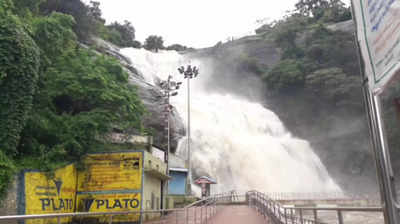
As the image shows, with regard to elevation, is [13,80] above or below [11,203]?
above

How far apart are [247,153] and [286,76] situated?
28.5 metres

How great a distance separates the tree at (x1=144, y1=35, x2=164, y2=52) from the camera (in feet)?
239

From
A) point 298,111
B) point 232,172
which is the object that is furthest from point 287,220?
point 298,111

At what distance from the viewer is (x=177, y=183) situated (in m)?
28.2

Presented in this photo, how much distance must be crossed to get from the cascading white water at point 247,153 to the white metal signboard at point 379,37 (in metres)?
29.2

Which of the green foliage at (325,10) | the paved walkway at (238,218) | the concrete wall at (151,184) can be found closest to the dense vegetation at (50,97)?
the concrete wall at (151,184)

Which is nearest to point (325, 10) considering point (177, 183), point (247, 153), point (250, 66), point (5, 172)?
point (250, 66)

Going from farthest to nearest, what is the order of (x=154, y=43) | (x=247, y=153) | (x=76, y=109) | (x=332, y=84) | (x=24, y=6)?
(x=154, y=43) → (x=332, y=84) → (x=247, y=153) → (x=24, y=6) → (x=76, y=109)

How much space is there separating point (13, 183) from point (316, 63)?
192 ft

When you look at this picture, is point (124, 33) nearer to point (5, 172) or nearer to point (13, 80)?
point (13, 80)

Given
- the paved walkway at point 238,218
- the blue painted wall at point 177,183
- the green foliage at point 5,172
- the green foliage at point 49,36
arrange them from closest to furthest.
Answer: the green foliage at point 5,172
the paved walkway at point 238,218
the green foliage at point 49,36
the blue painted wall at point 177,183

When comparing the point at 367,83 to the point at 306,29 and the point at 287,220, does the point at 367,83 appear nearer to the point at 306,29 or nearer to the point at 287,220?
the point at 287,220

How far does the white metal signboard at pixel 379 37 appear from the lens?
2.11m

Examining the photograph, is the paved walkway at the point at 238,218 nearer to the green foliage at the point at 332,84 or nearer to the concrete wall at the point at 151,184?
the concrete wall at the point at 151,184
